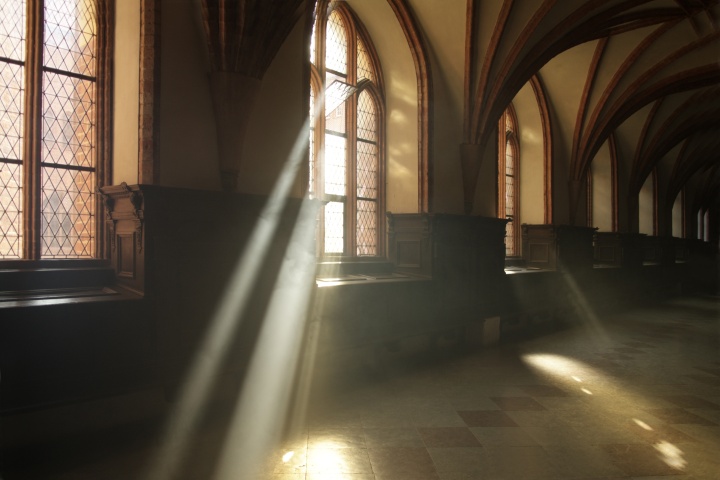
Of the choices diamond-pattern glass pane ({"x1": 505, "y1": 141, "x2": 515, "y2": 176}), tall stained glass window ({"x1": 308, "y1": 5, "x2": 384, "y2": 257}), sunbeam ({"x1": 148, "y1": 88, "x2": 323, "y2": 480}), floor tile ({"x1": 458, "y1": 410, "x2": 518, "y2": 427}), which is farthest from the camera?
diamond-pattern glass pane ({"x1": 505, "y1": 141, "x2": 515, "y2": 176})

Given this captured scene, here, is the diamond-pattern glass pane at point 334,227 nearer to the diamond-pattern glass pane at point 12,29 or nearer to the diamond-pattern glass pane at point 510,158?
the diamond-pattern glass pane at point 12,29

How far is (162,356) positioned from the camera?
4.76 meters

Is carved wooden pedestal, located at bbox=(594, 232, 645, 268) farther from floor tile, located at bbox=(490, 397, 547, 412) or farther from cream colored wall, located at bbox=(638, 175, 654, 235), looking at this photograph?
floor tile, located at bbox=(490, 397, 547, 412)

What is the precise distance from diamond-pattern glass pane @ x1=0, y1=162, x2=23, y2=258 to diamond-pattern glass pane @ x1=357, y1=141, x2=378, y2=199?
15.6 ft

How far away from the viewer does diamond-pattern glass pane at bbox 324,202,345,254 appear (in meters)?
7.88

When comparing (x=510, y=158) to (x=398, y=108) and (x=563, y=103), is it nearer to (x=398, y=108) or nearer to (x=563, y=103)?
(x=563, y=103)

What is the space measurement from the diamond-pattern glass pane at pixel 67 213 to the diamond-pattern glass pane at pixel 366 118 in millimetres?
4363

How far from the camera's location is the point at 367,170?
8.61 meters

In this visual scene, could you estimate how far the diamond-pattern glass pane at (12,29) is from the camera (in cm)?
493

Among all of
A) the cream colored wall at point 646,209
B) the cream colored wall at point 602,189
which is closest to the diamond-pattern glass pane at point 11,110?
the cream colored wall at point 602,189

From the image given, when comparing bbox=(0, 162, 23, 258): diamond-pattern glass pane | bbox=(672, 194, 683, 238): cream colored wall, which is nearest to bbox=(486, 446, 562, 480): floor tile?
bbox=(0, 162, 23, 258): diamond-pattern glass pane

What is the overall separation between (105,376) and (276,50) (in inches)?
140

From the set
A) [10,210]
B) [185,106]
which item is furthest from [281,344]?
[10,210]

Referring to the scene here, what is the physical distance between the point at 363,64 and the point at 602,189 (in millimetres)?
9743
